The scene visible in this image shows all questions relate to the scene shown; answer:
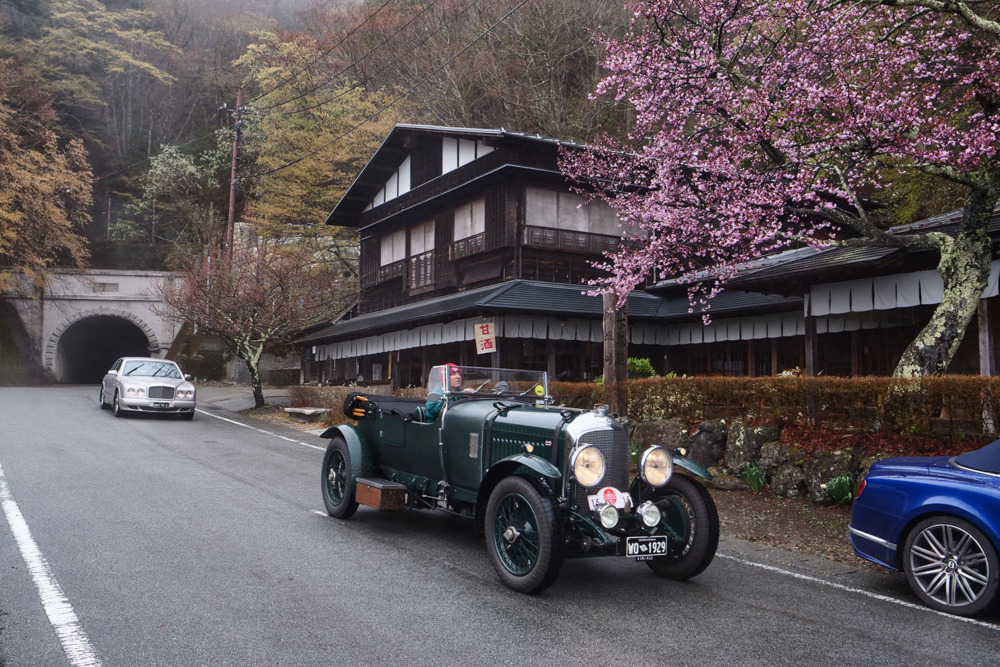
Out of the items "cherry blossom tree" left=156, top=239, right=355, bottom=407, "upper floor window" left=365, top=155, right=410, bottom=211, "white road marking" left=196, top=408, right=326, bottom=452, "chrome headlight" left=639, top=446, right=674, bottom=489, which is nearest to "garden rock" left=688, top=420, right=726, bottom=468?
"chrome headlight" left=639, top=446, right=674, bottom=489

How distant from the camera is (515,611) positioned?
4.86 m

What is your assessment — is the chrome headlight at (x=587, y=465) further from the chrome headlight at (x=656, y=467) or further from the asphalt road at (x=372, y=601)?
the asphalt road at (x=372, y=601)

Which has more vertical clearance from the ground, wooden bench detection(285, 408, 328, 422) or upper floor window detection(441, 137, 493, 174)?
upper floor window detection(441, 137, 493, 174)

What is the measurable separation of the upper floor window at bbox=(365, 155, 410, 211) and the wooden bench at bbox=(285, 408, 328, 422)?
10461 mm

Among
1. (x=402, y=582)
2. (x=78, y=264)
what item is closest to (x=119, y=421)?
(x=402, y=582)

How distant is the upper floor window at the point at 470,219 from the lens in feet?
76.4

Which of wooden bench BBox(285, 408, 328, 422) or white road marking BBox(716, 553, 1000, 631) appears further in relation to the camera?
wooden bench BBox(285, 408, 328, 422)

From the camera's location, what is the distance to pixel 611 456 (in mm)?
5707

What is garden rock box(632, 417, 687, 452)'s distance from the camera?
11.2 meters

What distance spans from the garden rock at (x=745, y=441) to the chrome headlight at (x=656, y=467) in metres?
4.99

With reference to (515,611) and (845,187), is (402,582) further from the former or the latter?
(845,187)

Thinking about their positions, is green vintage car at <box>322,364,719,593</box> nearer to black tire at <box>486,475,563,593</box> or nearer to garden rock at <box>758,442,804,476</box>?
black tire at <box>486,475,563,593</box>

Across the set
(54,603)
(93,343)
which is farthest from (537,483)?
(93,343)

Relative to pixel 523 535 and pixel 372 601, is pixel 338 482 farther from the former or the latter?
pixel 523 535
